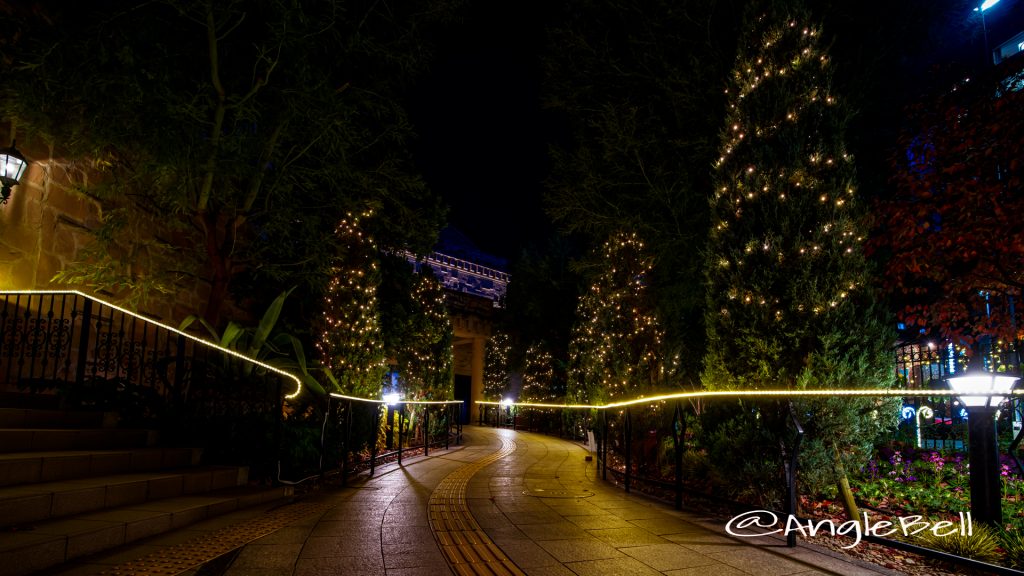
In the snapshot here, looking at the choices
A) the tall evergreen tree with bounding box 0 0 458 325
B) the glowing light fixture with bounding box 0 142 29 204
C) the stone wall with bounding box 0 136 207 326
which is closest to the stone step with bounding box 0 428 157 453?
the glowing light fixture with bounding box 0 142 29 204

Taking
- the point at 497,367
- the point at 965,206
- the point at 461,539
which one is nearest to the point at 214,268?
the point at 461,539

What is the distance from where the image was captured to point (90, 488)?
14.7 ft

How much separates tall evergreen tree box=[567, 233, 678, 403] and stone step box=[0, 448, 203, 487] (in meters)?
8.75

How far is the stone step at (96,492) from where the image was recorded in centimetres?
390

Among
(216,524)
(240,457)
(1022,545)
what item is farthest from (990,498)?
(240,457)

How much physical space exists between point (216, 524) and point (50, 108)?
6673 millimetres

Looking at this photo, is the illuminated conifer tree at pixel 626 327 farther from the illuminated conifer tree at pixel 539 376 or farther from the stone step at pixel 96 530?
the illuminated conifer tree at pixel 539 376

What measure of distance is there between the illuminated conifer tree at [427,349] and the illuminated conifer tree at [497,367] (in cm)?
1028

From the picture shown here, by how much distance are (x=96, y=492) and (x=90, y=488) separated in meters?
0.08

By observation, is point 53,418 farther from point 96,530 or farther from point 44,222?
point 44,222

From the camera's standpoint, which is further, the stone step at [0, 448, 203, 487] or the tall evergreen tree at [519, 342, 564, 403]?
the tall evergreen tree at [519, 342, 564, 403]

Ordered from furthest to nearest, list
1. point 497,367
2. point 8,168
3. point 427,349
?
point 497,367 < point 427,349 < point 8,168

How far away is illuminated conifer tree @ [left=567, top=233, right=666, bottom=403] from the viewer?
1217 centimetres

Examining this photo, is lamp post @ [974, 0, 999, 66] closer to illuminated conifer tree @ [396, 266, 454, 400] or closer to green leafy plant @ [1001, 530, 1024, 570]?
Answer: green leafy plant @ [1001, 530, 1024, 570]
